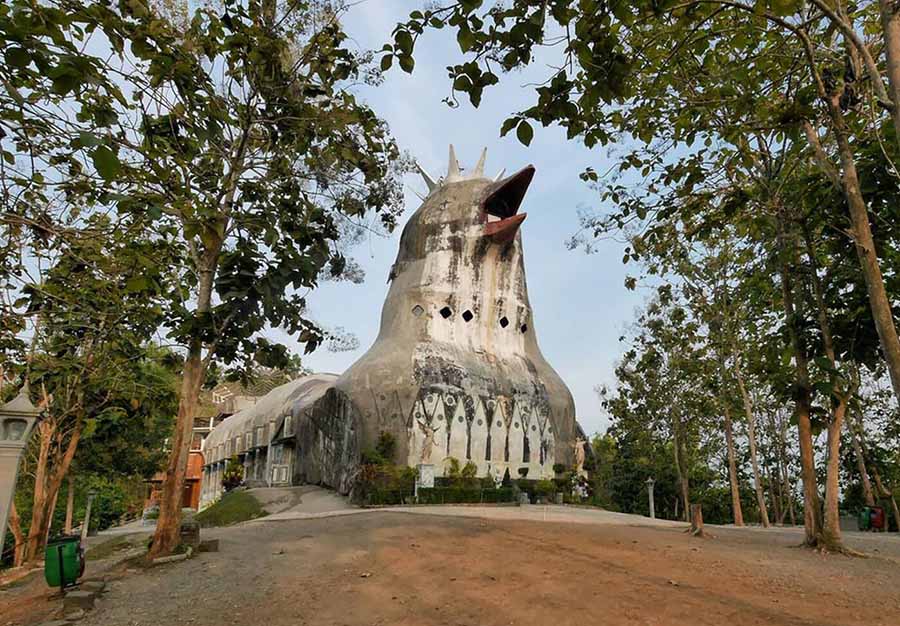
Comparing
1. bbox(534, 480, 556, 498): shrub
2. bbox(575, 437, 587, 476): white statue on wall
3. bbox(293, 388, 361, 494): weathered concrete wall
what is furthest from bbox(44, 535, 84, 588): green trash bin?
bbox(575, 437, 587, 476): white statue on wall

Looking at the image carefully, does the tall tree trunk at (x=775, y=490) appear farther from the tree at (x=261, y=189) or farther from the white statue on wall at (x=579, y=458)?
the tree at (x=261, y=189)

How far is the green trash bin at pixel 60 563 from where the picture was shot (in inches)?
257

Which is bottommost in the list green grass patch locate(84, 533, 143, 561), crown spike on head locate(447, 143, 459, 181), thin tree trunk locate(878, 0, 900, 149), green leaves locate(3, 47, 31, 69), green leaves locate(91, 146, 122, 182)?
green grass patch locate(84, 533, 143, 561)

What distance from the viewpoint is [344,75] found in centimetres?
745

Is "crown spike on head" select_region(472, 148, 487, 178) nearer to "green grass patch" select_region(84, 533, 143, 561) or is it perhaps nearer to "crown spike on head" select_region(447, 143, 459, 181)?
"crown spike on head" select_region(447, 143, 459, 181)

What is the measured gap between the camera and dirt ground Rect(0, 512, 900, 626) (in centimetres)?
539

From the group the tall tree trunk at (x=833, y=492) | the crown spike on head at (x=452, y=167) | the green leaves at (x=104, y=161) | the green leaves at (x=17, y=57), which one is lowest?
the tall tree trunk at (x=833, y=492)

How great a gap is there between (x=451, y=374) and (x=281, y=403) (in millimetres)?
10715

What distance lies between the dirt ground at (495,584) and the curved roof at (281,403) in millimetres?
15174

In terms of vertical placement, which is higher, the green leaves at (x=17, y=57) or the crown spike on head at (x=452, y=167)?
the crown spike on head at (x=452, y=167)

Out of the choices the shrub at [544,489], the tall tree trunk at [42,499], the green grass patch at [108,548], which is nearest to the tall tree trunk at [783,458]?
the shrub at [544,489]

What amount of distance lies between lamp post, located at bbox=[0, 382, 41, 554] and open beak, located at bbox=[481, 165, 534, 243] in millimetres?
17686

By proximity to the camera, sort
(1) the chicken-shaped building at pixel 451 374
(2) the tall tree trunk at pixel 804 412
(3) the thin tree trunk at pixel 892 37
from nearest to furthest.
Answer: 1. (3) the thin tree trunk at pixel 892 37
2. (2) the tall tree trunk at pixel 804 412
3. (1) the chicken-shaped building at pixel 451 374

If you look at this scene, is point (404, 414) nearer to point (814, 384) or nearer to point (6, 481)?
point (814, 384)
